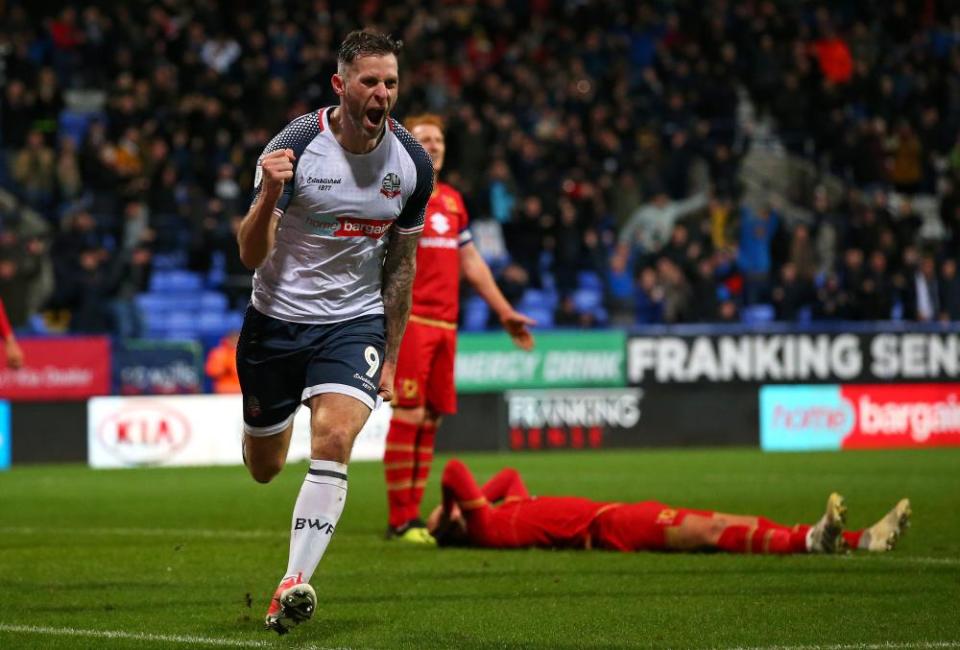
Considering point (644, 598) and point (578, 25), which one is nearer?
point (644, 598)

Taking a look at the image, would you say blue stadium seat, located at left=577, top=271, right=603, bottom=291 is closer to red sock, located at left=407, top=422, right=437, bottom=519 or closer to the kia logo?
the kia logo

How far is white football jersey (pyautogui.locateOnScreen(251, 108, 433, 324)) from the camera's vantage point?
627 cm

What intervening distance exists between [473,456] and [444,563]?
1058 centimetres

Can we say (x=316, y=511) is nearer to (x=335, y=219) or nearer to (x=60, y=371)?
(x=335, y=219)

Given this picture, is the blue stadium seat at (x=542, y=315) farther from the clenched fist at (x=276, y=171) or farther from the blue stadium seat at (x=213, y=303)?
the clenched fist at (x=276, y=171)

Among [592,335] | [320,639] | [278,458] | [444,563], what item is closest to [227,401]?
[592,335]

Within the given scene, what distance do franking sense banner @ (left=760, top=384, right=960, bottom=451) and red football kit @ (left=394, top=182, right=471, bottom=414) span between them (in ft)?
37.4

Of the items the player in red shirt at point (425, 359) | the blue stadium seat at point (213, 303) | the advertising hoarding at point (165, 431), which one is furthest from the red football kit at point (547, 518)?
the blue stadium seat at point (213, 303)

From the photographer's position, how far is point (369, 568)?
8.16 m

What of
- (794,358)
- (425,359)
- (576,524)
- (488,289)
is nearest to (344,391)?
(576,524)

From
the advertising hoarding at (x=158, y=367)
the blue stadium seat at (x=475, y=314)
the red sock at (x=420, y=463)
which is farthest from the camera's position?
the blue stadium seat at (x=475, y=314)

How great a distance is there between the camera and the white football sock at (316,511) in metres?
5.89

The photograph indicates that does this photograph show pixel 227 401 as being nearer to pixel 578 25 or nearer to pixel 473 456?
pixel 473 456

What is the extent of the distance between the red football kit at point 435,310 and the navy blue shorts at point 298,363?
2992 mm
